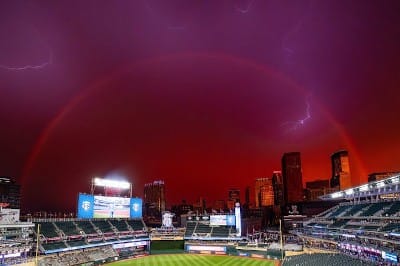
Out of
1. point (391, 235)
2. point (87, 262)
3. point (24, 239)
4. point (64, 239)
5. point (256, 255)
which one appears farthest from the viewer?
point (256, 255)

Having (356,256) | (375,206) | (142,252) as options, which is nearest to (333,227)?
(375,206)

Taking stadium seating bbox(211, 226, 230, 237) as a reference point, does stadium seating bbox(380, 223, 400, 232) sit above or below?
above

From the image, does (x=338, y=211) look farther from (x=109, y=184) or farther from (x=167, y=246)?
(x=109, y=184)

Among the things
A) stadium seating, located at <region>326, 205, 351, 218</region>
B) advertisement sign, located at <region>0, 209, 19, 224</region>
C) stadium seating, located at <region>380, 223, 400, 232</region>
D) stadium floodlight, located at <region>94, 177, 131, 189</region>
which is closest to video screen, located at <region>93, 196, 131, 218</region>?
stadium floodlight, located at <region>94, 177, 131, 189</region>

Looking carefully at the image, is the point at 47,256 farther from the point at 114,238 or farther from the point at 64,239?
the point at 114,238

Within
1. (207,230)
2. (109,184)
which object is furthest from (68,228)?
(207,230)

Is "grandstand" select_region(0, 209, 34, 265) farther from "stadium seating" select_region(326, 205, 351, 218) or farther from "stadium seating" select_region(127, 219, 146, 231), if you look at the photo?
"stadium seating" select_region(326, 205, 351, 218)
